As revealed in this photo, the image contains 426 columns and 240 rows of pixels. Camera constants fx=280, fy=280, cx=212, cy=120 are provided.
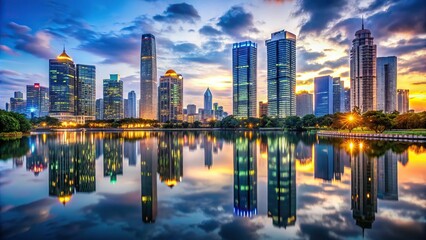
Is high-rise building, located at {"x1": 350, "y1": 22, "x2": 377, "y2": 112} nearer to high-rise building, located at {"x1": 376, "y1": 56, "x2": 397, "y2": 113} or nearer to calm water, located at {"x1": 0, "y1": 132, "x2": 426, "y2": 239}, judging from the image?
high-rise building, located at {"x1": 376, "y1": 56, "x2": 397, "y2": 113}

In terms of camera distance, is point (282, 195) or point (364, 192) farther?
point (364, 192)

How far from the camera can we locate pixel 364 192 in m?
14.3

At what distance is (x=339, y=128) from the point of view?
282 feet

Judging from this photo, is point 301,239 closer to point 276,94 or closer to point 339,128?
point 339,128

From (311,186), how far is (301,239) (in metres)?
7.87

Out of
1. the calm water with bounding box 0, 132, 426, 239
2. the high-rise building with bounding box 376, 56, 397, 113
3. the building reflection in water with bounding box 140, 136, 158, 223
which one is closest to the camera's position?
the calm water with bounding box 0, 132, 426, 239

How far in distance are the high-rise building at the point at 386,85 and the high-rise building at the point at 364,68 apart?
40.2 meters

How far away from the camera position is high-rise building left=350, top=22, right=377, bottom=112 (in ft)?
496

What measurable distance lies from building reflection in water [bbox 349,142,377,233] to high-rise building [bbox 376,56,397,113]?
641ft

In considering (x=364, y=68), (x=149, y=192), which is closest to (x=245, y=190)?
(x=149, y=192)

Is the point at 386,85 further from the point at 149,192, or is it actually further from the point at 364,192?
the point at 149,192

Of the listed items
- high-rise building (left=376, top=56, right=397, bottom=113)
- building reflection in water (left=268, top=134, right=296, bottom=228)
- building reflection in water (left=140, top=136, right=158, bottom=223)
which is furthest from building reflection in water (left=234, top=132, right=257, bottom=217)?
high-rise building (left=376, top=56, right=397, bottom=113)

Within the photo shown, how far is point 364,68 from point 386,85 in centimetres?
5742

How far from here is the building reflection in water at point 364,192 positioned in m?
10.7
